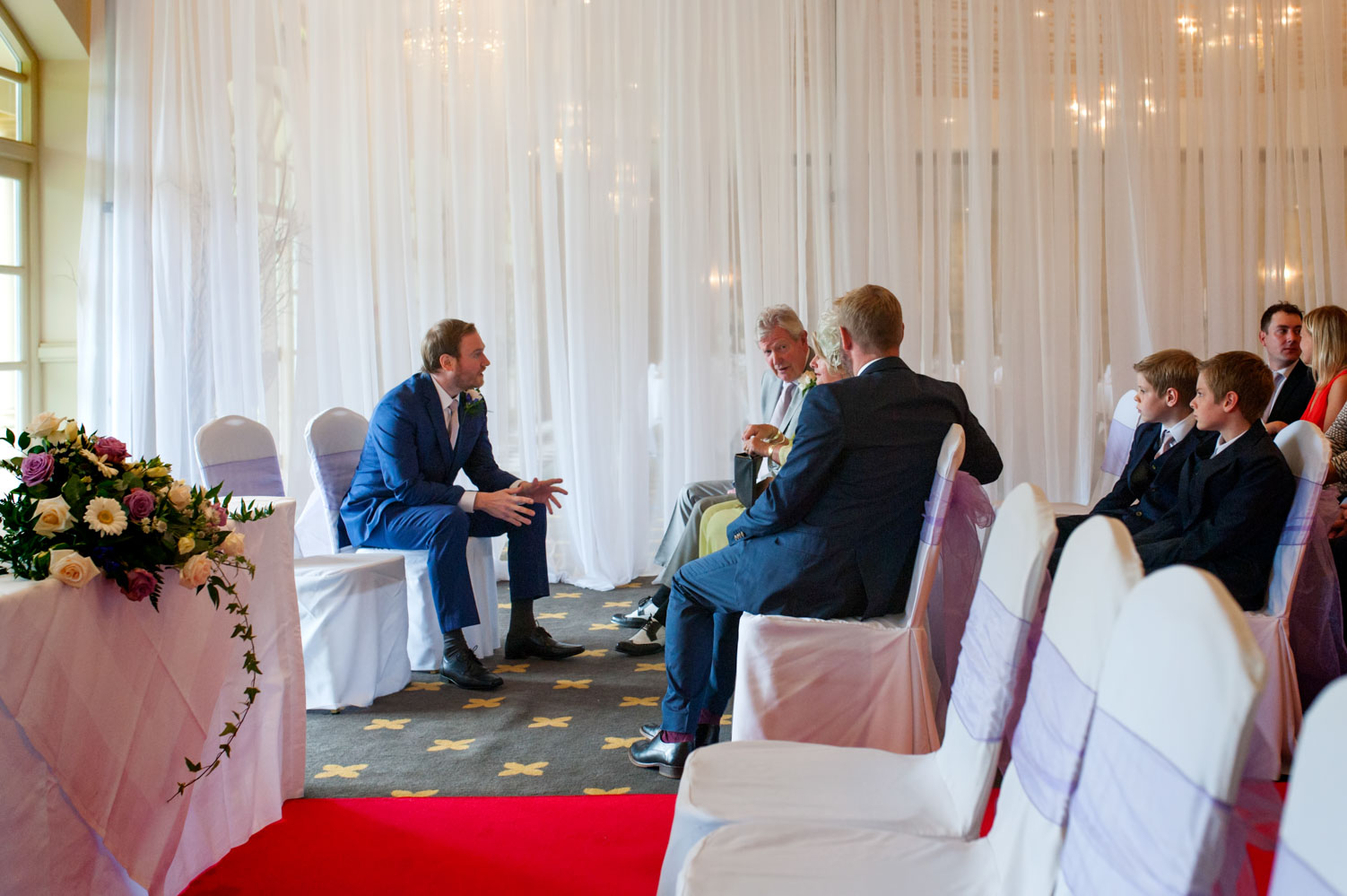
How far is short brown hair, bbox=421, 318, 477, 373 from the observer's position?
4094 mm

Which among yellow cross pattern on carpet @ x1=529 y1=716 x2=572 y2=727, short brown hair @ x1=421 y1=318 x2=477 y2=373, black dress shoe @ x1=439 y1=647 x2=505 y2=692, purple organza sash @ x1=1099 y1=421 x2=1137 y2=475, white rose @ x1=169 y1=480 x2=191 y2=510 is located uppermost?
short brown hair @ x1=421 y1=318 x2=477 y2=373

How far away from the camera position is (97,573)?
6.05 feet

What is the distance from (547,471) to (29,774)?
401 centimetres

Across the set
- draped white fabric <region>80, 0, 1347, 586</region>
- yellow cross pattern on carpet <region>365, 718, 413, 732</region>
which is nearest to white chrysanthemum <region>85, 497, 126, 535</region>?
yellow cross pattern on carpet <region>365, 718, 413, 732</region>

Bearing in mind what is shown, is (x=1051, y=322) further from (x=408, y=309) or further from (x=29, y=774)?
(x=29, y=774)

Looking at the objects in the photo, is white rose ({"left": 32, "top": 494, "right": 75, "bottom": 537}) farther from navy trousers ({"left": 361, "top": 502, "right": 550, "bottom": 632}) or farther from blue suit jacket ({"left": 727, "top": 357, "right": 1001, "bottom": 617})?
navy trousers ({"left": 361, "top": 502, "right": 550, "bottom": 632})

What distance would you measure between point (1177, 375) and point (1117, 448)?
104cm

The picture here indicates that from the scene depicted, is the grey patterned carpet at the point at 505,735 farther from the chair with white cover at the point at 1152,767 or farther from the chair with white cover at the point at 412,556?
the chair with white cover at the point at 1152,767

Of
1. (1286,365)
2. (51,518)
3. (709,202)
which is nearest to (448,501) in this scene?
(51,518)

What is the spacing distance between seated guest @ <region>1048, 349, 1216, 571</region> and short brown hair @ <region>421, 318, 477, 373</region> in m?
2.28

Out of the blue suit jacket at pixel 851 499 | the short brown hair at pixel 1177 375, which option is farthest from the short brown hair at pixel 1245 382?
the blue suit jacket at pixel 851 499

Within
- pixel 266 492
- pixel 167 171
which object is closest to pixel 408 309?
pixel 167 171

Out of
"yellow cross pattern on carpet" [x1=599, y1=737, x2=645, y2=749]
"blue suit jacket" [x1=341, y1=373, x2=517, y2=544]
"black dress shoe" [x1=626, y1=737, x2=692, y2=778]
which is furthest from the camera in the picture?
"blue suit jacket" [x1=341, y1=373, x2=517, y2=544]

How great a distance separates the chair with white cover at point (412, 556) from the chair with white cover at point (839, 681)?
1594 millimetres
